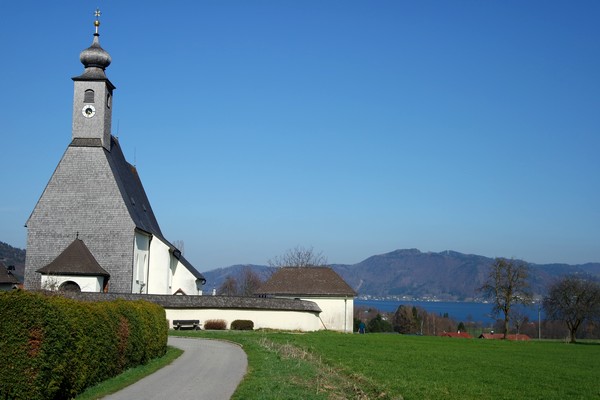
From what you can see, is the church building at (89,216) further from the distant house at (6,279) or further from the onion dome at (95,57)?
the distant house at (6,279)

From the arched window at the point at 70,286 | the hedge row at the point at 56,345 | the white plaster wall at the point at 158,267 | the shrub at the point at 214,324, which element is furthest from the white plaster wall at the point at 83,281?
the hedge row at the point at 56,345

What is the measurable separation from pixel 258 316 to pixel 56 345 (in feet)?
109

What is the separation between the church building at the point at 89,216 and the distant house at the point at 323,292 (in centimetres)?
1641

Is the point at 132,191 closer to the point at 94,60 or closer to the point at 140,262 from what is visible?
the point at 140,262

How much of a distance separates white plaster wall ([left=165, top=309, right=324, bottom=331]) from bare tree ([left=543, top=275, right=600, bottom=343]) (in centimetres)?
3640

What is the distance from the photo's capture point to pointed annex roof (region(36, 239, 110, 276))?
155ft

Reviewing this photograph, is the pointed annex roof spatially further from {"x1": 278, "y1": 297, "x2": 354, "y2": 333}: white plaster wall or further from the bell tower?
{"x1": 278, "y1": 297, "x2": 354, "y2": 333}: white plaster wall

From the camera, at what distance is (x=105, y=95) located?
52.2 meters

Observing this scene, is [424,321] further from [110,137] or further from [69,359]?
[69,359]

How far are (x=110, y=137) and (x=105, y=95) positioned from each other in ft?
10.9

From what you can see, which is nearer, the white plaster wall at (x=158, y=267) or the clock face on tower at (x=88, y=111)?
the clock face on tower at (x=88, y=111)

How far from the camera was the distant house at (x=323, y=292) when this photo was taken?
6444cm

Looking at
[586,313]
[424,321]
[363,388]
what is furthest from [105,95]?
[424,321]

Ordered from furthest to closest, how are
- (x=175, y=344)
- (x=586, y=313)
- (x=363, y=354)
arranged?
(x=586, y=313), (x=175, y=344), (x=363, y=354)
